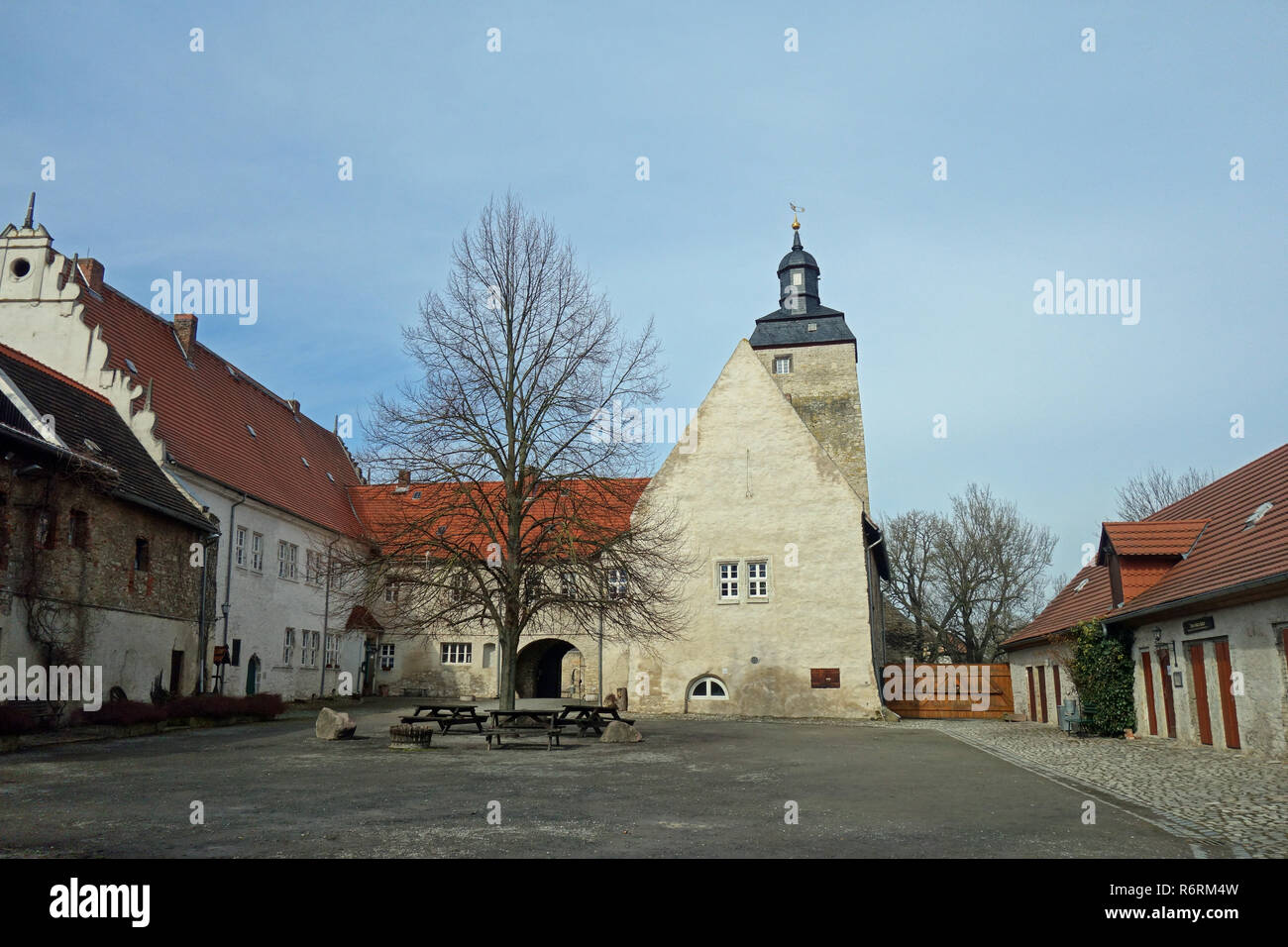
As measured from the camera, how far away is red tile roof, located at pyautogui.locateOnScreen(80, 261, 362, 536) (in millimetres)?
28703

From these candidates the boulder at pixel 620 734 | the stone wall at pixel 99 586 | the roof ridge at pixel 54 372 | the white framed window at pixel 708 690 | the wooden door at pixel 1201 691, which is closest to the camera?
the wooden door at pixel 1201 691

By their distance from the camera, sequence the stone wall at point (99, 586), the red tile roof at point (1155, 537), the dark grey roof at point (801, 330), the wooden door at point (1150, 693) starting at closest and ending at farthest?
the stone wall at point (99, 586)
the wooden door at point (1150, 693)
the red tile roof at point (1155, 537)
the dark grey roof at point (801, 330)

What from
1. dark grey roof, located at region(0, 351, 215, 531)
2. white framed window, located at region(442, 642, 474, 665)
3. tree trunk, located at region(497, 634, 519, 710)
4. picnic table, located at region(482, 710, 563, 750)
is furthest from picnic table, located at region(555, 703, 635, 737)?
white framed window, located at region(442, 642, 474, 665)

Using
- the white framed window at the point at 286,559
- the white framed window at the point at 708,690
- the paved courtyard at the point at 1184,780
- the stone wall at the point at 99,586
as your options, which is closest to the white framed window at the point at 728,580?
the white framed window at the point at 708,690

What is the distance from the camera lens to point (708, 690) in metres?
28.8

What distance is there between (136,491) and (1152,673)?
24072mm

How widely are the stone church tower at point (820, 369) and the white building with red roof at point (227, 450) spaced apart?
21195 millimetres

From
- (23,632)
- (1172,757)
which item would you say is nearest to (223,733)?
(23,632)

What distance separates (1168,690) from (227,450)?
1111 inches

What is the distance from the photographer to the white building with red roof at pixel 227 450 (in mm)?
27016

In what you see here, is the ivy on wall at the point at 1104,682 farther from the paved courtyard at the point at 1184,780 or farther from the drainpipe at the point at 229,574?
the drainpipe at the point at 229,574

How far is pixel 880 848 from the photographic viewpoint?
24.3 ft

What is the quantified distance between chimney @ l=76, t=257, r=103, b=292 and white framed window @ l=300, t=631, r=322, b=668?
13781 mm

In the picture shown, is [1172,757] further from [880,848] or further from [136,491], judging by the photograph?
[136,491]
